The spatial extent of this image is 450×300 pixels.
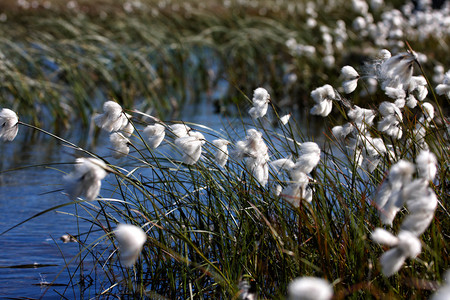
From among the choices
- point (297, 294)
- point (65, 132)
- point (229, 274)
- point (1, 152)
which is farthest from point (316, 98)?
point (65, 132)

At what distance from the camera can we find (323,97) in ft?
7.67

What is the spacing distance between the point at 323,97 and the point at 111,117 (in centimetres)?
74

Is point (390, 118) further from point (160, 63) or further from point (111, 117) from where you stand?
point (160, 63)

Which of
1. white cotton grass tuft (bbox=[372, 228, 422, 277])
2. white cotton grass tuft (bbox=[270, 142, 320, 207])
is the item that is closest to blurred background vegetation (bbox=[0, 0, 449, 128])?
white cotton grass tuft (bbox=[270, 142, 320, 207])

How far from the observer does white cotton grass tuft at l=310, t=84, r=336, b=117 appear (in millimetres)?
2314

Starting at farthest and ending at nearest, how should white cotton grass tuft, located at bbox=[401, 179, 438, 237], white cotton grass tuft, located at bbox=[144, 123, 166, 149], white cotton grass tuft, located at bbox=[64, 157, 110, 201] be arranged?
white cotton grass tuft, located at bbox=[144, 123, 166, 149], white cotton grass tuft, located at bbox=[64, 157, 110, 201], white cotton grass tuft, located at bbox=[401, 179, 438, 237]

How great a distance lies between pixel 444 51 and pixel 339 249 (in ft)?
19.5

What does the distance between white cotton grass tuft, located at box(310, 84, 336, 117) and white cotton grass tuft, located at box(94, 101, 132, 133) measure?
656 millimetres

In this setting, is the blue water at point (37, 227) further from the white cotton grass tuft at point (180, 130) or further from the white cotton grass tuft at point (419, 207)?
the white cotton grass tuft at point (419, 207)

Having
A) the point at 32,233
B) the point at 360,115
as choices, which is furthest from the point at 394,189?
the point at 32,233

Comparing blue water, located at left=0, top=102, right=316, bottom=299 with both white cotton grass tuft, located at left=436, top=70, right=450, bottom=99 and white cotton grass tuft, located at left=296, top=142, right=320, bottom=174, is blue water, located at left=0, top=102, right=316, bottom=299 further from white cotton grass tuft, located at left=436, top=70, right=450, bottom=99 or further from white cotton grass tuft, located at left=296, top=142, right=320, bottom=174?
white cotton grass tuft, located at left=436, top=70, right=450, bottom=99

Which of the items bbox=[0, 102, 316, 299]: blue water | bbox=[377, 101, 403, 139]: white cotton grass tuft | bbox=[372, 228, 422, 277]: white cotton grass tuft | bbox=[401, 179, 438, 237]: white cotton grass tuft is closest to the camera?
bbox=[372, 228, 422, 277]: white cotton grass tuft

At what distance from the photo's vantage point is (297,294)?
0.99 m

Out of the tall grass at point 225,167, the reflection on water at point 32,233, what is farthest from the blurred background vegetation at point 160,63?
the reflection on water at point 32,233
